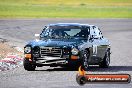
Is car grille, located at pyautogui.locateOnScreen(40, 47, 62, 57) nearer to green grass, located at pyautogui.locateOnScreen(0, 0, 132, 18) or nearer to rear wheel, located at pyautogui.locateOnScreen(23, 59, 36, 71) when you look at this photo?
rear wheel, located at pyautogui.locateOnScreen(23, 59, 36, 71)

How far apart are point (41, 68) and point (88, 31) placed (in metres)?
1.82

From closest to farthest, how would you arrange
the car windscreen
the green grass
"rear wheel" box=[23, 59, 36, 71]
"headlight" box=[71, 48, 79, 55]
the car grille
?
the car grille → "headlight" box=[71, 48, 79, 55] → "rear wheel" box=[23, 59, 36, 71] → the car windscreen → the green grass

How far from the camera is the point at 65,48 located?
19969mm

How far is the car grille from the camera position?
784 inches

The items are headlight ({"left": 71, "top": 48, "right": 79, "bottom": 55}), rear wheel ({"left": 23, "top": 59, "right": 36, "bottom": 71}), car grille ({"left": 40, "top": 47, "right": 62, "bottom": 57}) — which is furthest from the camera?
rear wheel ({"left": 23, "top": 59, "right": 36, "bottom": 71})

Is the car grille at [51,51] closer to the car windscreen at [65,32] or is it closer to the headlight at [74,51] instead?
the headlight at [74,51]

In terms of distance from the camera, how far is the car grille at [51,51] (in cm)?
1992

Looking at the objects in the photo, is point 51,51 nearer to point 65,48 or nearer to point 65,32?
point 65,48

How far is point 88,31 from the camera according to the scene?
21844 mm

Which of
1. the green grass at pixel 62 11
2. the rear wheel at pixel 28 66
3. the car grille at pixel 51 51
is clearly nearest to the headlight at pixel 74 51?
the car grille at pixel 51 51

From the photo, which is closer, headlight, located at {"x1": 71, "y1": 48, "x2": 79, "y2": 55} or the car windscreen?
headlight, located at {"x1": 71, "y1": 48, "x2": 79, "y2": 55}

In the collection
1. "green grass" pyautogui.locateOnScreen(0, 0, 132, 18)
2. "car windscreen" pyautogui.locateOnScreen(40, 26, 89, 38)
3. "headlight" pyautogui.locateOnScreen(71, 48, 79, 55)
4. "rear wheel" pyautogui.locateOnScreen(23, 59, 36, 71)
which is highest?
"green grass" pyautogui.locateOnScreen(0, 0, 132, 18)

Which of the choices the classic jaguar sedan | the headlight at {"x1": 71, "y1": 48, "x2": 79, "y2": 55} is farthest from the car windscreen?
the headlight at {"x1": 71, "y1": 48, "x2": 79, "y2": 55}

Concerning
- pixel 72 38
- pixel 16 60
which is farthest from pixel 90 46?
pixel 16 60
